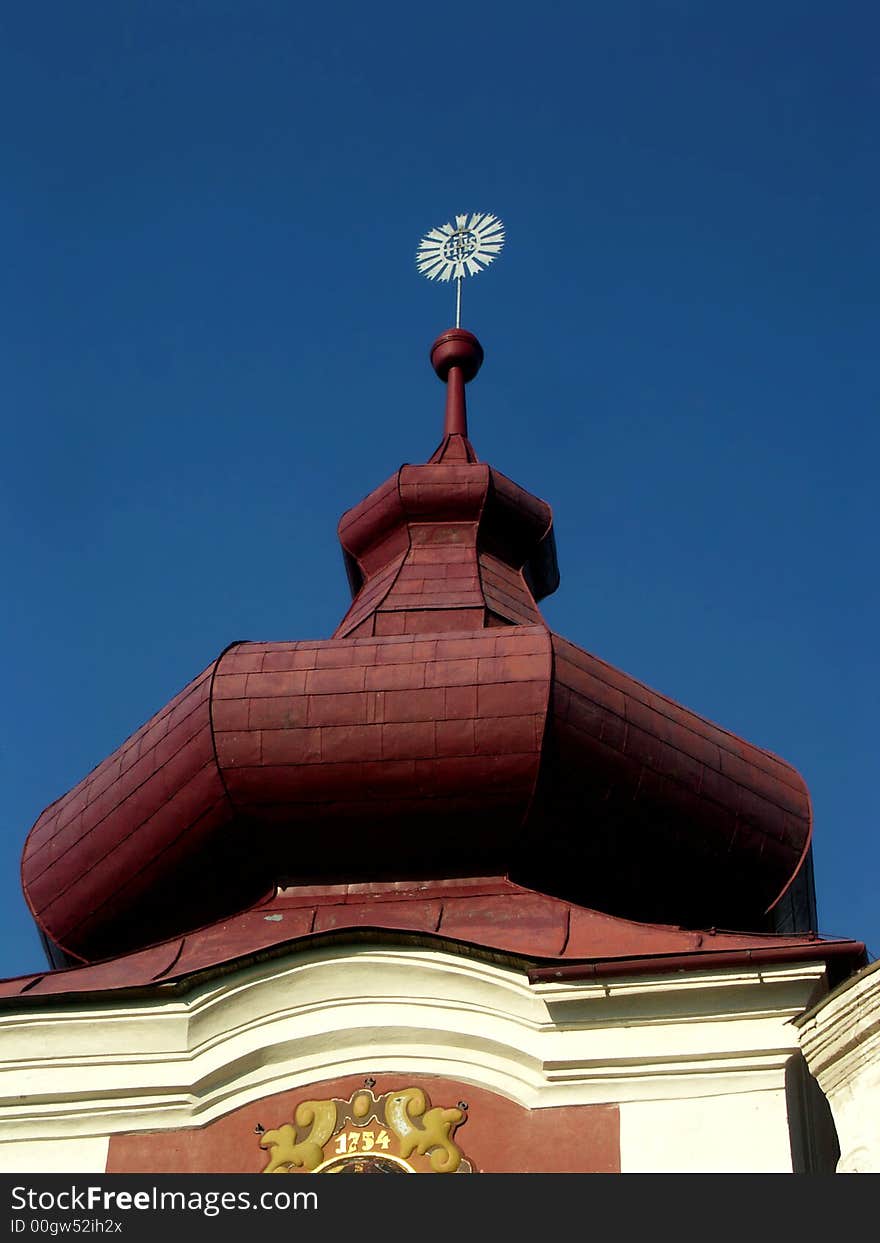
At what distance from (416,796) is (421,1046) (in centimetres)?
141

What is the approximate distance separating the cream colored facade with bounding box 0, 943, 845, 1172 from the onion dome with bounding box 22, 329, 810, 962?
108cm

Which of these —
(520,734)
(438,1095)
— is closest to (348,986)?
(438,1095)

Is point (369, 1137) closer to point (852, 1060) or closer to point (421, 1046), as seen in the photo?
point (421, 1046)

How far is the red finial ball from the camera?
19.2 meters

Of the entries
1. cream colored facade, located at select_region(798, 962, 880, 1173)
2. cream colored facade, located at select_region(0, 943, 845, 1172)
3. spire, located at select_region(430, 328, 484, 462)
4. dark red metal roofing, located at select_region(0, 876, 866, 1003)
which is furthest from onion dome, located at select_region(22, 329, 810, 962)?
spire, located at select_region(430, 328, 484, 462)

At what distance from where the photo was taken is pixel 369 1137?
11.8m

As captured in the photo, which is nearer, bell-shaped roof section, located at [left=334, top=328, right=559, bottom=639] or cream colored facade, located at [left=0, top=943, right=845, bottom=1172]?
cream colored facade, located at [left=0, top=943, right=845, bottom=1172]

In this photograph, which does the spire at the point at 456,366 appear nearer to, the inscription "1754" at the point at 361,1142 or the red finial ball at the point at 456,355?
the red finial ball at the point at 456,355

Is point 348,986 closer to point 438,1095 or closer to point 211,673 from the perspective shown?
point 438,1095

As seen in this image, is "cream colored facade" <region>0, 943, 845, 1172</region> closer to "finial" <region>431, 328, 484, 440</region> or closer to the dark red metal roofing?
the dark red metal roofing

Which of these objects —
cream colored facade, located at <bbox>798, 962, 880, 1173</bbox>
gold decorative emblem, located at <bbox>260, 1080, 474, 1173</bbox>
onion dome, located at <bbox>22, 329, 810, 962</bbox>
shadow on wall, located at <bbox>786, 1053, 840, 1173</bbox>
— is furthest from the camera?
onion dome, located at <bbox>22, 329, 810, 962</bbox>

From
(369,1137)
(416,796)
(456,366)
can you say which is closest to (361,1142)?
(369,1137)

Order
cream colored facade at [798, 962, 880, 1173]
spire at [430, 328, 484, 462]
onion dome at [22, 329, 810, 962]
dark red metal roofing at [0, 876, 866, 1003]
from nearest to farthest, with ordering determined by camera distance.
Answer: cream colored facade at [798, 962, 880, 1173] < dark red metal roofing at [0, 876, 866, 1003] < onion dome at [22, 329, 810, 962] < spire at [430, 328, 484, 462]

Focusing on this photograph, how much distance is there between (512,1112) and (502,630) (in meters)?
2.74
